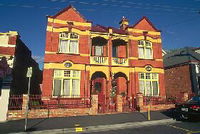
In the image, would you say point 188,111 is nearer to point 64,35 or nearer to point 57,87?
point 57,87

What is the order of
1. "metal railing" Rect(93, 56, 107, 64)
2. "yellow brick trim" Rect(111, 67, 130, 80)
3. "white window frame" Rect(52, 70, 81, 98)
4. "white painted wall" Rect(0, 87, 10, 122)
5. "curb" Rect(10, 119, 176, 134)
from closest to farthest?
"curb" Rect(10, 119, 176, 134) → "white painted wall" Rect(0, 87, 10, 122) → "white window frame" Rect(52, 70, 81, 98) → "metal railing" Rect(93, 56, 107, 64) → "yellow brick trim" Rect(111, 67, 130, 80)

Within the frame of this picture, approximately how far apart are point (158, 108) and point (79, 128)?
29.9 ft

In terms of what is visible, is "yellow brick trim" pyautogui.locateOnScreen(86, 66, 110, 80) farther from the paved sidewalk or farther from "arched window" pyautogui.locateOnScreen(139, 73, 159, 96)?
the paved sidewalk

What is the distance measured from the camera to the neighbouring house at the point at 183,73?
2100 centimetres

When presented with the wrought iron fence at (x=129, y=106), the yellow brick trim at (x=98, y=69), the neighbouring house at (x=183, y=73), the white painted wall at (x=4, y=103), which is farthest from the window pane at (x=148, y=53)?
the white painted wall at (x=4, y=103)

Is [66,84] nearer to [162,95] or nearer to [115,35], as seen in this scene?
[115,35]

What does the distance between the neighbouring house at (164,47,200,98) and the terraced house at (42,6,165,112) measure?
4.55m

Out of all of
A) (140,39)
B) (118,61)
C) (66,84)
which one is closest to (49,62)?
(66,84)

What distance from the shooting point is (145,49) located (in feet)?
65.3

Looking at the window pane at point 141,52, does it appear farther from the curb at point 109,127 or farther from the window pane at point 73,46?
the curb at point 109,127

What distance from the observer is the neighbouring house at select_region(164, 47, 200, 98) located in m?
21.0

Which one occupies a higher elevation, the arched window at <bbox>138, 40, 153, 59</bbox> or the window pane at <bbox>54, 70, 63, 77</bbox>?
the arched window at <bbox>138, 40, 153, 59</bbox>

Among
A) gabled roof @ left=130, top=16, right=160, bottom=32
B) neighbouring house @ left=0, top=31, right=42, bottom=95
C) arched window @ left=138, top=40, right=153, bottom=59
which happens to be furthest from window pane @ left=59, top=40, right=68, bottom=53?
gabled roof @ left=130, top=16, right=160, bottom=32

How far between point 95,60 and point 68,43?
339 centimetres
